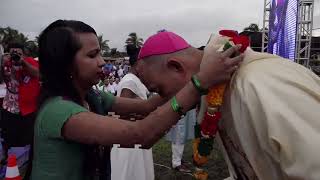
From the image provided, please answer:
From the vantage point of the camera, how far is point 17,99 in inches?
183

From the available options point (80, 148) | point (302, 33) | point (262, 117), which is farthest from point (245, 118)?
point (302, 33)

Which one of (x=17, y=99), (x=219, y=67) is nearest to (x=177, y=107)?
(x=219, y=67)

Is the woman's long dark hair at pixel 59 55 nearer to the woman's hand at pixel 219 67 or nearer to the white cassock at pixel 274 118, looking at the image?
the woman's hand at pixel 219 67

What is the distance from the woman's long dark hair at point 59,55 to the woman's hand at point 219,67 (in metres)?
0.64

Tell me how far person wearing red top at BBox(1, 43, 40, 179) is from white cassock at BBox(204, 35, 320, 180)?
3556 mm

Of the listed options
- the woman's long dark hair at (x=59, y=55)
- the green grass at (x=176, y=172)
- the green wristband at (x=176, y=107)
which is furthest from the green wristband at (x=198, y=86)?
the green grass at (x=176, y=172)

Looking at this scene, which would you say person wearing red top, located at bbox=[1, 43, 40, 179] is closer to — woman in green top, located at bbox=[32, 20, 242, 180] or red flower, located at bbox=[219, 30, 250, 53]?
woman in green top, located at bbox=[32, 20, 242, 180]

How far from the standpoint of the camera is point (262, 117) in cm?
131

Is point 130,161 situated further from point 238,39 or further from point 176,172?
point 238,39

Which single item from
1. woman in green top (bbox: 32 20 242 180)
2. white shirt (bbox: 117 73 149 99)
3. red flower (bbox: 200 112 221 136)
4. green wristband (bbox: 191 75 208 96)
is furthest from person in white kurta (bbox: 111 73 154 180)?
green wristband (bbox: 191 75 208 96)

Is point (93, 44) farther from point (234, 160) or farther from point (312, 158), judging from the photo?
point (312, 158)

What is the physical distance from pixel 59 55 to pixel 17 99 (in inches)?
122

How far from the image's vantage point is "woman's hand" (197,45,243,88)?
4.80 ft

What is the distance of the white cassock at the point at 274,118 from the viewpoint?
48.9 inches
